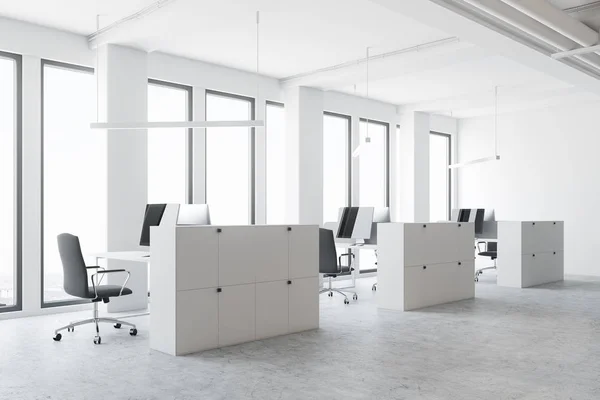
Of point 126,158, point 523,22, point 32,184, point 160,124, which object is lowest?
point 32,184

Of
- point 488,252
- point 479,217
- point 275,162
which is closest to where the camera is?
point 275,162

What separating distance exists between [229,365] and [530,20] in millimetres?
4770

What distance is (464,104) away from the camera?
40.1 ft

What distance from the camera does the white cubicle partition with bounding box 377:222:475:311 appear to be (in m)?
7.52

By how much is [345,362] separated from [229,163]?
5465mm

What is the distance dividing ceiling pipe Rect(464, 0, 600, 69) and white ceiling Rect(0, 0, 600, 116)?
348 millimetres

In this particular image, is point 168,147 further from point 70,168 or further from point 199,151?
point 70,168

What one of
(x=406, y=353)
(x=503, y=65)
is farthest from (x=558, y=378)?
(x=503, y=65)

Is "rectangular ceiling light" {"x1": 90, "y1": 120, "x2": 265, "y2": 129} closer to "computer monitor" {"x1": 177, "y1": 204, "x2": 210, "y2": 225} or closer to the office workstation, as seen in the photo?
the office workstation

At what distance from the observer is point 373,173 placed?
12.5 meters

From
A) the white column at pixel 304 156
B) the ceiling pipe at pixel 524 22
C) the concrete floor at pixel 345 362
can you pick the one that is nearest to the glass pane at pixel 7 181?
the concrete floor at pixel 345 362

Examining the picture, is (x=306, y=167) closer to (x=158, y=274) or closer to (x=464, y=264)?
(x=464, y=264)

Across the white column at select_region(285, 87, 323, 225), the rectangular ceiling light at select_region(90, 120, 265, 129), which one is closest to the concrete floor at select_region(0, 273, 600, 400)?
the rectangular ceiling light at select_region(90, 120, 265, 129)

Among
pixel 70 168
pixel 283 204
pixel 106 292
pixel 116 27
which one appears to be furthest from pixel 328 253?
pixel 116 27
